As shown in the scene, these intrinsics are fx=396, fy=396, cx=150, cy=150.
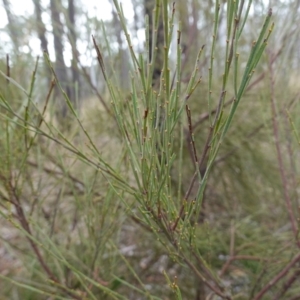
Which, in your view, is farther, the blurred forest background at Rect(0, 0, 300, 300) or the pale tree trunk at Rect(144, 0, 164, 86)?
the pale tree trunk at Rect(144, 0, 164, 86)

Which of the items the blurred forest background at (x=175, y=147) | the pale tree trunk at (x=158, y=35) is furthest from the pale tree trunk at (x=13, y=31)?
the pale tree trunk at (x=158, y=35)

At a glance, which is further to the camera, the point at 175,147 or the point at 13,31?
the point at 13,31

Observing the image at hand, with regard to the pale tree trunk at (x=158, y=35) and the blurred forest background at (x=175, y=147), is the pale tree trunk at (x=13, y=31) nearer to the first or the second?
the blurred forest background at (x=175, y=147)

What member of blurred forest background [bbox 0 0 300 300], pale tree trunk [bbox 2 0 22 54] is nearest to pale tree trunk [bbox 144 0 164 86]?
blurred forest background [bbox 0 0 300 300]

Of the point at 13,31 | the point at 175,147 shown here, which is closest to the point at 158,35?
the point at 175,147

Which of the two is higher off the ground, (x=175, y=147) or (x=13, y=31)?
(x=13, y=31)

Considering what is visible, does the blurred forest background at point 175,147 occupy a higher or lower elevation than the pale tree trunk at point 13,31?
lower

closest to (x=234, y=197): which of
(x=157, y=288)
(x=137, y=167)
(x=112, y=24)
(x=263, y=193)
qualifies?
(x=263, y=193)

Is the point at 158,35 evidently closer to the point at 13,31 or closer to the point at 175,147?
the point at 175,147

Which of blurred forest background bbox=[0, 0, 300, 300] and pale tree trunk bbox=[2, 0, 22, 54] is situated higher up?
pale tree trunk bbox=[2, 0, 22, 54]

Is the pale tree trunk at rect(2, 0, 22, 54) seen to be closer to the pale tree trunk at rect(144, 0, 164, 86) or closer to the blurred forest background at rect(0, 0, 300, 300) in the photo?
the blurred forest background at rect(0, 0, 300, 300)

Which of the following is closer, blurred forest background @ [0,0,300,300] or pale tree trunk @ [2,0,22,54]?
blurred forest background @ [0,0,300,300]

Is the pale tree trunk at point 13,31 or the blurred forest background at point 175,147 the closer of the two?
the blurred forest background at point 175,147
